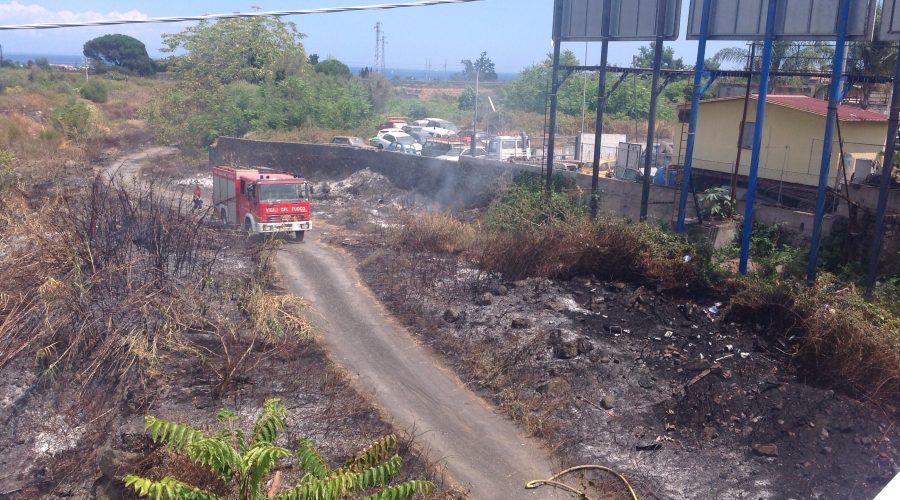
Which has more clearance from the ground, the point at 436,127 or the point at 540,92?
the point at 540,92

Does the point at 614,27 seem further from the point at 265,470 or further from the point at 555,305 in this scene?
the point at 265,470

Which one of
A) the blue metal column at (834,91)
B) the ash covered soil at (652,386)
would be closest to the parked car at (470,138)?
the ash covered soil at (652,386)

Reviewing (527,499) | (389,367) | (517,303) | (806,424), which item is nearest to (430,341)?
(389,367)

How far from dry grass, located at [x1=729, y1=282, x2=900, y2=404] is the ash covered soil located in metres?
0.24

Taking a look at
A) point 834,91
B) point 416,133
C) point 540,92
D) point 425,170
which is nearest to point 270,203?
point 425,170

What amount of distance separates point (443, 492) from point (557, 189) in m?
14.2

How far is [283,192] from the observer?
2020 centimetres

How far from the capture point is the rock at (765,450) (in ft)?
31.4

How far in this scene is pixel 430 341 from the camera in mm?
13875

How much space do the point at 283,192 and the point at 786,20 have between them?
13.1 m

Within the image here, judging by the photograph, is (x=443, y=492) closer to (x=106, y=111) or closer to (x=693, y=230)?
(x=693, y=230)

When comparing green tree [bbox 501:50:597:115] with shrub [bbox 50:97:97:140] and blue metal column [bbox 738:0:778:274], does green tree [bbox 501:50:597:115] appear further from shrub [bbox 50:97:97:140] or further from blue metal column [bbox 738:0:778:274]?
blue metal column [bbox 738:0:778:274]

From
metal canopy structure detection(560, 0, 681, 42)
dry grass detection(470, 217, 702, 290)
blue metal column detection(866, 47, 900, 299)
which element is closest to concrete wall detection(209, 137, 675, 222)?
dry grass detection(470, 217, 702, 290)

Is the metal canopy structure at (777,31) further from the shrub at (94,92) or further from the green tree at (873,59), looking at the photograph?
the shrub at (94,92)
